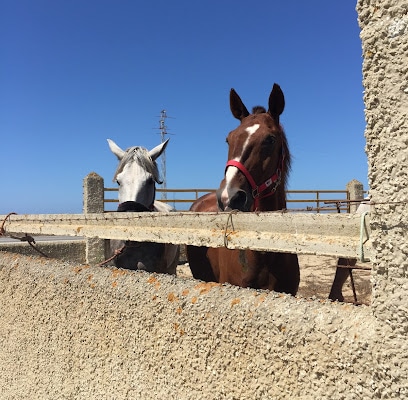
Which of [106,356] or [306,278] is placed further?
[306,278]

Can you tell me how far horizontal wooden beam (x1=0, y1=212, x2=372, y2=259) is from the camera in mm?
955

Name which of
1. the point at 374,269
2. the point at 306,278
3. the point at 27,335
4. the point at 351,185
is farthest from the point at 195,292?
the point at 351,185

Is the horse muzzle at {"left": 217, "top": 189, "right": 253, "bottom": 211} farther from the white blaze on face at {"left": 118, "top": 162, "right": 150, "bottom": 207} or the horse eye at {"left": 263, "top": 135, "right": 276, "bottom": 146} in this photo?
the white blaze on face at {"left": 118, "top": 162, "right": 150, "bottom": 207}

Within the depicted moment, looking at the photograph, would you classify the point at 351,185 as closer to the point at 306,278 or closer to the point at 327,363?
the point at 306,278

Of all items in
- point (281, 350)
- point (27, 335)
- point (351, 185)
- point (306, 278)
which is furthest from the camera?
point (351, 185)

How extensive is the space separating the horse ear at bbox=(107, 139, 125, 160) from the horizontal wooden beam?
288 centimetres

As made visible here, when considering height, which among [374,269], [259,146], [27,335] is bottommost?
[27,335]

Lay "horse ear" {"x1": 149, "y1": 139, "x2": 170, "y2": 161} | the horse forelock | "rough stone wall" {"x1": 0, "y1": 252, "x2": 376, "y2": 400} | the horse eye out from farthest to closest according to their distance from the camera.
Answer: "horse ear" {"x1": 149, "y1": 139, "x2": 170, "y2": 161}, the horse forelock, the horse eye, "rough stone wall" {"x1": 0, "y1": 252, "x2": 376, "y2": 400}

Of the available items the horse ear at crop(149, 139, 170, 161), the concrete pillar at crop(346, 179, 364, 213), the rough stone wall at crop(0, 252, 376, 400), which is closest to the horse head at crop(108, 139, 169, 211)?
the horse ear at crop(149, 139, 170, 161)

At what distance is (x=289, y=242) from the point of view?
1.06 metres

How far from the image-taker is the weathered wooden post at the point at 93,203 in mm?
8648

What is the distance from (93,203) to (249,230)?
316 inches

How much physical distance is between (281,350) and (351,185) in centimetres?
1346

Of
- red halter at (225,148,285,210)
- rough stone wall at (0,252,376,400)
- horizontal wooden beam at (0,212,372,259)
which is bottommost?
rough stone wall at (0,252,376,400)
